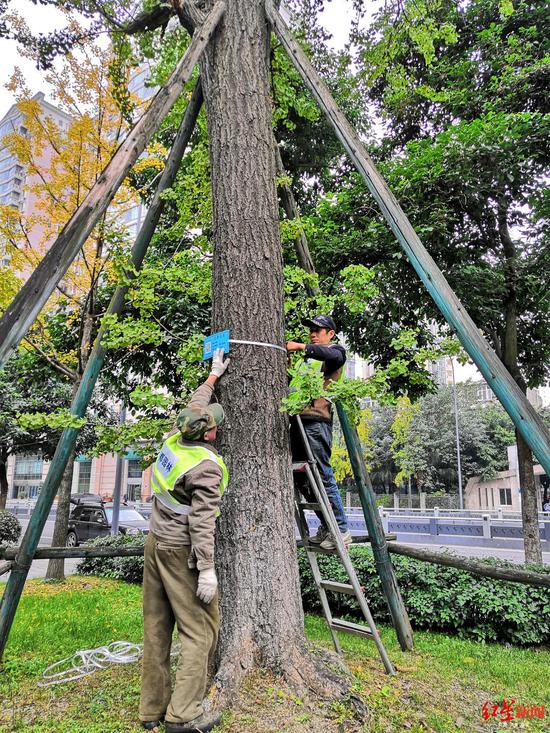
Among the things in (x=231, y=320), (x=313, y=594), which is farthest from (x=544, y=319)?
(x=231, y=320)

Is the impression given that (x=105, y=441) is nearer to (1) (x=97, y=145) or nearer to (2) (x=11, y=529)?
(1) (x=97, y=145)

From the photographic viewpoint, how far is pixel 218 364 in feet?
11.0

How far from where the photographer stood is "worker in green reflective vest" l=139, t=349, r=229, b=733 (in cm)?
270

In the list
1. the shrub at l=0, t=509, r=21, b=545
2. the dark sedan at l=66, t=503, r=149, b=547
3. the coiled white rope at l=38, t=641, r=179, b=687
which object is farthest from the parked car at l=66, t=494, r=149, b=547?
the coiled white rope at l=38, t=641, r=179, b=687

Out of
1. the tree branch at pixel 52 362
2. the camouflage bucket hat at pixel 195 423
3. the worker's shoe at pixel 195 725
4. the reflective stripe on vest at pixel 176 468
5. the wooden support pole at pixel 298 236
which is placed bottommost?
the worker's shoe at pixel 195 725

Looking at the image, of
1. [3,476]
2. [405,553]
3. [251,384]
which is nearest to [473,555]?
[405,553]

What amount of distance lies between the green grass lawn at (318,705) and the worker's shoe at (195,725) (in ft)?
0.19

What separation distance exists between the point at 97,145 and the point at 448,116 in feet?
19.1

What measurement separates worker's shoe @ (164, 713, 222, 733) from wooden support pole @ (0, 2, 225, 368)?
2.03 meters

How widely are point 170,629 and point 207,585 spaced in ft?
1.70

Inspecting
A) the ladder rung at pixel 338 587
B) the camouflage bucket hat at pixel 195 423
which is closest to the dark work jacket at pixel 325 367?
the camouflage bucket hat at pixel 195 423

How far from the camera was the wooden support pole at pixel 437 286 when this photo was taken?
260 cm

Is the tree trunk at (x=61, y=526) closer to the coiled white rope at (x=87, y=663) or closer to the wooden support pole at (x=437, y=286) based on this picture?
the coiled white rope at (x=87, y=663)

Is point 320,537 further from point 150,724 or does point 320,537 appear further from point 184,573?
point 150,724
